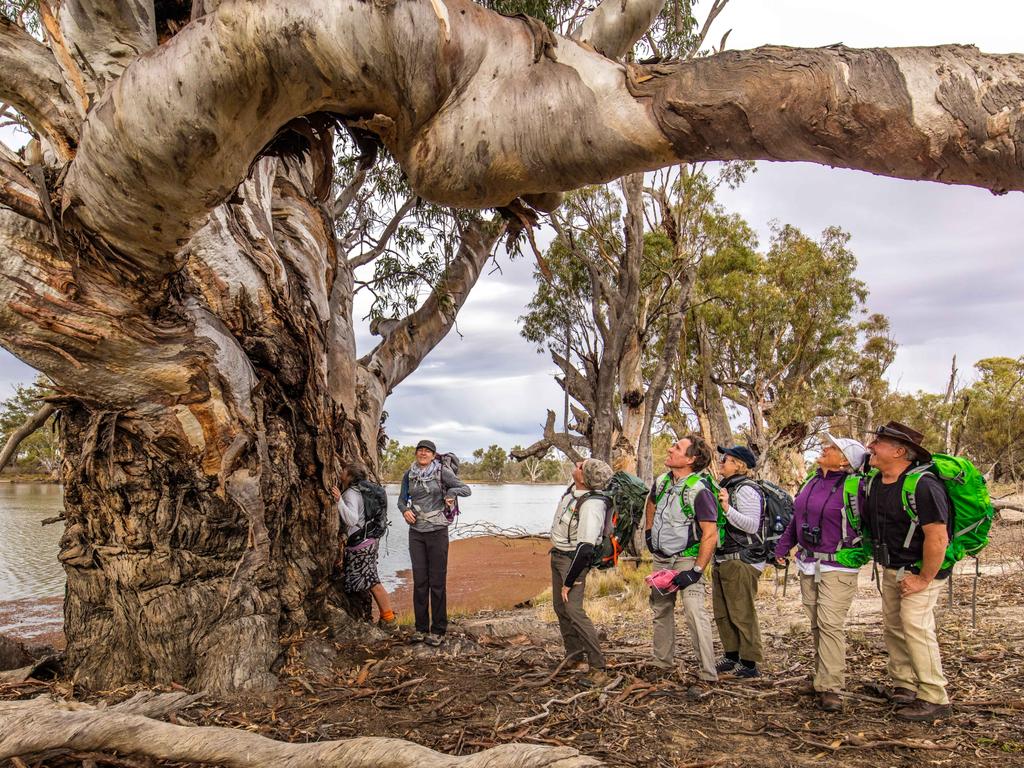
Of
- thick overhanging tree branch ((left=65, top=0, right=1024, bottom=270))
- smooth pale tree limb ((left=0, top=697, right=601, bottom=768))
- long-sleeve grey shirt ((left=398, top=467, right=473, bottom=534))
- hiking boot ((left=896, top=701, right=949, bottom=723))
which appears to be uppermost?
thick overhanging tree branch ((left=65, top=0, right=1024, bottom=270))

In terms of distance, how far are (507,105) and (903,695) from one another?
11.6 feet

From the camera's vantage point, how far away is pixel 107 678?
3951 millimetres

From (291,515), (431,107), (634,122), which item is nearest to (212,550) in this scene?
(291,515)

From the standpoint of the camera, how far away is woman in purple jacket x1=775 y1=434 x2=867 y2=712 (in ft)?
12.7

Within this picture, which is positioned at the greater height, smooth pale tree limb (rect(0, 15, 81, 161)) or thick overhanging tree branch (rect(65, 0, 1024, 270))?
smooth pale tree limb (rect(0, 15, 81, 161))

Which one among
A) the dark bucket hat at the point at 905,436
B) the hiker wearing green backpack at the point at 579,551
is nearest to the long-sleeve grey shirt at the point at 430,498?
the hiker wearing green backpack at the point at 579,551

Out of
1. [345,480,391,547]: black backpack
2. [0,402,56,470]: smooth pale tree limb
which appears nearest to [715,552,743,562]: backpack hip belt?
[345,480,391,547]: black backpack

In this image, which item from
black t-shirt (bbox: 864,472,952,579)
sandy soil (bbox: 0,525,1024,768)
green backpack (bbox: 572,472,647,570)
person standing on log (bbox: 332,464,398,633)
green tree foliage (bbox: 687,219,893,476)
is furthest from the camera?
green tree foliage (bbox: 687,219,893,476)

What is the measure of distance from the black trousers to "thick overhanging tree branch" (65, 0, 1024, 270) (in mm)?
3292

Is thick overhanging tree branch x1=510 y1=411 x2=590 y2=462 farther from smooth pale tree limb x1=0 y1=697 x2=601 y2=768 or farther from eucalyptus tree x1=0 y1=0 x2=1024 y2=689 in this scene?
smooth pale tree limb x1=0 y1=697 x2=601 y2=768

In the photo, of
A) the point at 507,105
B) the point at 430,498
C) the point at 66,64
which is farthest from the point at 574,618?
the point at 66,64

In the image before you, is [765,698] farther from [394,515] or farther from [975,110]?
[394,515]

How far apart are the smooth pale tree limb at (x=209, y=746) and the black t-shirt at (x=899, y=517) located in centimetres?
215

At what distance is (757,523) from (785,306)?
16619 millimetres
